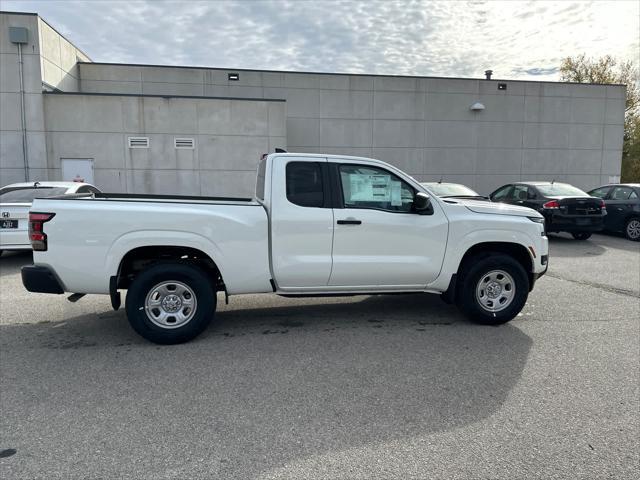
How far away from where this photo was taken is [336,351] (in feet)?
15.7

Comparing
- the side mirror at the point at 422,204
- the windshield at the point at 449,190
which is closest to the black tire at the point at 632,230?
the windshield at the point at 449,190

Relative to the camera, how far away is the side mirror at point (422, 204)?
5289 mm

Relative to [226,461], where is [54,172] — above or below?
above

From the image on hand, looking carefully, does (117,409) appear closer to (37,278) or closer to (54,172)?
(37,278)

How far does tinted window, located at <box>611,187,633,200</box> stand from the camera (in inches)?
535

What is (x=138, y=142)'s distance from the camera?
15.8 meters

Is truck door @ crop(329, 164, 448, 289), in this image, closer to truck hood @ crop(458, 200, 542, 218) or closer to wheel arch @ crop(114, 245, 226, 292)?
truck hood @ crop(458, 200, 542, 218)

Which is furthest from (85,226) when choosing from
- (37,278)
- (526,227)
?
(526,227)

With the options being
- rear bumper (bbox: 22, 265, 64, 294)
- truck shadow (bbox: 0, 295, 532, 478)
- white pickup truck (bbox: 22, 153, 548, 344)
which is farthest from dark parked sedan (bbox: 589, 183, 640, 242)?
rear bumper (bbox: 22, 265, 64, 294)

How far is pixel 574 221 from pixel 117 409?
11.9m

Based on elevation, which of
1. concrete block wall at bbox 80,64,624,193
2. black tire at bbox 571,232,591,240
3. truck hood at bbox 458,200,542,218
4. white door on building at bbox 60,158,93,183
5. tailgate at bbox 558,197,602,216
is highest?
concrete block wall at bbox 80,64,624,193

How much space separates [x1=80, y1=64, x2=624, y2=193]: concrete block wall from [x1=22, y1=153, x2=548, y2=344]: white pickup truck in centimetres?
1383

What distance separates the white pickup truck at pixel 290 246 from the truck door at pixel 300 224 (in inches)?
0.5

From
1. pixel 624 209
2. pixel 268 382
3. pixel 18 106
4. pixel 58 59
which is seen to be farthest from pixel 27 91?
pixel 624 209
